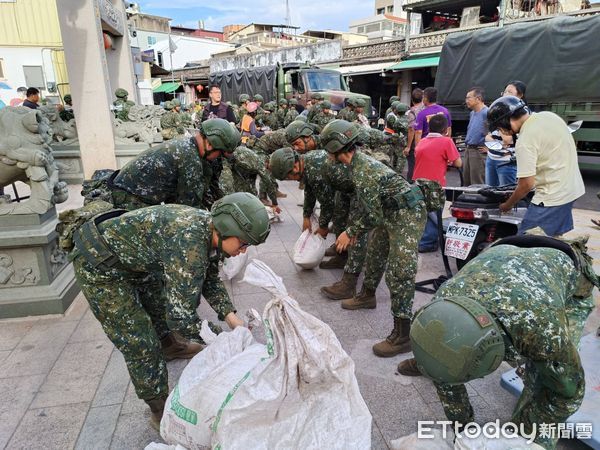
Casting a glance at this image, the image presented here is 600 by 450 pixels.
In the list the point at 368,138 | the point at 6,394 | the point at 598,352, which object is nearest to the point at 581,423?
the point at 598,352

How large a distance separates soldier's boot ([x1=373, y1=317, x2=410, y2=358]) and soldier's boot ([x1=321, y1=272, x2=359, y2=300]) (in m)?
0.88

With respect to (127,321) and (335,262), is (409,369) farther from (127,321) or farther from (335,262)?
(335,262)

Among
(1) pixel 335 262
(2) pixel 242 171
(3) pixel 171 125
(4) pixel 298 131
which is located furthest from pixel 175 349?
(3) pixel 171 125

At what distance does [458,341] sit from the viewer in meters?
1.31

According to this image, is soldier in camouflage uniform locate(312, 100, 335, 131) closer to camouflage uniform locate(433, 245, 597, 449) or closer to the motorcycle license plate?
the motorcycle license plate

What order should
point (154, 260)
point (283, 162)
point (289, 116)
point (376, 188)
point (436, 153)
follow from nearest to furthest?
point (154, 260) → point (376, 188) → point (283, 162) → point (436, 153) → point (289, 116)

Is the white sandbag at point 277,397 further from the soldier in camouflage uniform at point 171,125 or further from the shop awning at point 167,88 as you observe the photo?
the shop awning at point 167,88

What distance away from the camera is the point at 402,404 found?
2.36m

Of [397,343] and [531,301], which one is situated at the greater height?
[531,301]

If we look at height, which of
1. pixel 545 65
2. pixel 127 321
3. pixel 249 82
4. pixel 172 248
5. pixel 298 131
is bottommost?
pixel 127 321

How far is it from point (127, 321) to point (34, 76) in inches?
715

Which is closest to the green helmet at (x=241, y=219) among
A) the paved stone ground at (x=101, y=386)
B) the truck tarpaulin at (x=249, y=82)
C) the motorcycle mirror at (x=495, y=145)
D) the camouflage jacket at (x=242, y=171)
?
the paved stone ground at (x=101, y=386)

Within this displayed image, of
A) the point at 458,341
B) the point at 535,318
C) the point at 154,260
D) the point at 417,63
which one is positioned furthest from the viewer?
the point at 417,63

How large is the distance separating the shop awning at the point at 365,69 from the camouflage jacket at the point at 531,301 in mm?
14732
